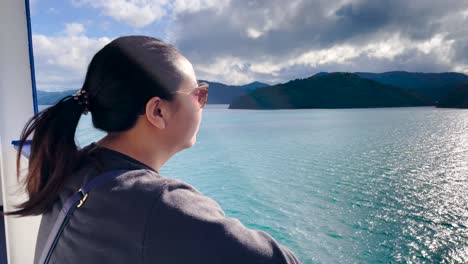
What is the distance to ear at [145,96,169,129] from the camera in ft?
1.62

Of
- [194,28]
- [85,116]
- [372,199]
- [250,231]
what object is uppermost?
[194,28]

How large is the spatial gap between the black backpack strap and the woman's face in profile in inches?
5.6

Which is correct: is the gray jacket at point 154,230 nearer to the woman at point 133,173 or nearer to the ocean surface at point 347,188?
the woman at point 133,173

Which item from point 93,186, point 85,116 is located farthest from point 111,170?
point 85,116

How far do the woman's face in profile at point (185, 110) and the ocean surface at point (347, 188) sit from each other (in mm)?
129

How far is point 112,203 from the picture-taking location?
0.38 metres

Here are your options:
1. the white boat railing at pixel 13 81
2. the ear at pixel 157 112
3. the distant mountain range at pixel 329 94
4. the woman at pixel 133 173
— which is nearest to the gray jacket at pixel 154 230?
the woman at pixel 133 173

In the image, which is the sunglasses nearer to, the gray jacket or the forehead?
the forehead

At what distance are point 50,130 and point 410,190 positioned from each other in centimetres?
752

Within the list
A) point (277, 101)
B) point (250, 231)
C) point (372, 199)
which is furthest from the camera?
point (277, 101)

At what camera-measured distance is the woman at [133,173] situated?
0.34 metres

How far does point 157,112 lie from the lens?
0.50m

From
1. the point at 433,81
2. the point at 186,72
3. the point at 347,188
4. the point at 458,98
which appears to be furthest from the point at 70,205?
the point at 433,81

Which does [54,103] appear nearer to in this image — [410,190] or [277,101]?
[410,190]
